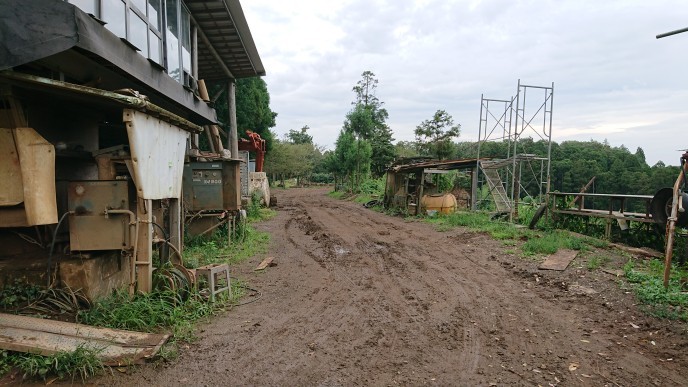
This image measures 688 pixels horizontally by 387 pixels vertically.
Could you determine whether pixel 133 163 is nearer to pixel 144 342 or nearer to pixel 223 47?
pixel 144 342

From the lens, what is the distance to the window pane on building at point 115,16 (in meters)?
5.71

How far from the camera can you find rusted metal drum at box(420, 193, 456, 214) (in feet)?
59.8

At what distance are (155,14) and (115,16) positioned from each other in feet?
6.15

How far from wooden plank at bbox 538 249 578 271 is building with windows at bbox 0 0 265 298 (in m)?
7.11

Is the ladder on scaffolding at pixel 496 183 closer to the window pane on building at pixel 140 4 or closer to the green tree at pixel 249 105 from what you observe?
the green tree at pixel 249 105

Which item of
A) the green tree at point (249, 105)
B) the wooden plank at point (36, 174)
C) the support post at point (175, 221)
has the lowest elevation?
the support post at point (175, 221)

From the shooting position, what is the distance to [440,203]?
60.3 feet

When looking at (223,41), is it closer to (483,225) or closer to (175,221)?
(175,221)

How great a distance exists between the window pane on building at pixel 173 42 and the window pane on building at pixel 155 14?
1.39 feet

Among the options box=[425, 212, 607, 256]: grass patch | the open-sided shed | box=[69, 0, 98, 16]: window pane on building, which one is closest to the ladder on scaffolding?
the open-sided shed

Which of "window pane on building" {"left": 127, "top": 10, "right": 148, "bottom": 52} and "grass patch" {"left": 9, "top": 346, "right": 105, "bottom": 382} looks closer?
"grass patch" {"left": 9, "top": 346, "right": 105, "bottom": 382}

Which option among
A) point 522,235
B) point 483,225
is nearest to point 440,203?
point 483,225

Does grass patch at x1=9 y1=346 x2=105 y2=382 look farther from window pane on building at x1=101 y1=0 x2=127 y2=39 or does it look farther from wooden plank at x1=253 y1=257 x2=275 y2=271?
wooden plank at x1=253 y1=257 x2=275 y2=271

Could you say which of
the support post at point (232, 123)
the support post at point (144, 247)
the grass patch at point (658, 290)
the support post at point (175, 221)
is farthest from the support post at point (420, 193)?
the support post at point (144, 247)
